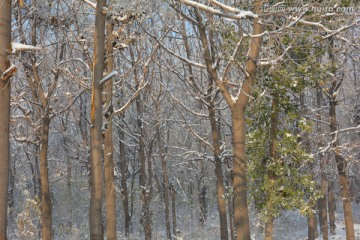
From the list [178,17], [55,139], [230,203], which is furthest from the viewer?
[55,139]

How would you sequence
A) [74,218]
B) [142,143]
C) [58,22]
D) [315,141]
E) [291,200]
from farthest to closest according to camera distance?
[74,218]
[142,143]
[315,141]
[58,22]
[291,200]

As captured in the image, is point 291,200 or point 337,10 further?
point 291,200

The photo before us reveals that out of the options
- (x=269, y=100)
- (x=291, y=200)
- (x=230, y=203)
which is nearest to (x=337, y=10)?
(x=269, y=100)

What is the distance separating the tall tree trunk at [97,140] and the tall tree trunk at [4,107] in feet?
6.20

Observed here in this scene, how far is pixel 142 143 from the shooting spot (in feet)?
60.9

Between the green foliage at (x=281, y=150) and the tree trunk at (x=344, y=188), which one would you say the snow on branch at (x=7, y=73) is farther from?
the tree trunk at (x=344, y=188)

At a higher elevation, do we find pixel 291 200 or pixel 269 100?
pixel 269 100

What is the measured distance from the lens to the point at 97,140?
7.09m

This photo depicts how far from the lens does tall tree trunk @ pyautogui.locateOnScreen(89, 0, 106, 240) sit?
696 centimetres

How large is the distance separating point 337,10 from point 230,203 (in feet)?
48.3

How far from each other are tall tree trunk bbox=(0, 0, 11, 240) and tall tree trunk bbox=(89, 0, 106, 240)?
6.20 ft

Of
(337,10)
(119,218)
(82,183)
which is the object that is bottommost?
(119,218)

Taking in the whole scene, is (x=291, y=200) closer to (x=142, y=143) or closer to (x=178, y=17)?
(x=178, y=17)

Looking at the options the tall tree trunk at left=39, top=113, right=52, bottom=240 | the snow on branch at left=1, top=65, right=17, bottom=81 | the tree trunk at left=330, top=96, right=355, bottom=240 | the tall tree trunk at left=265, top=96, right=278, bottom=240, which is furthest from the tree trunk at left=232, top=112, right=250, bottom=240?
the tree trunk at left=330, top=96, right=355, bottom=240
